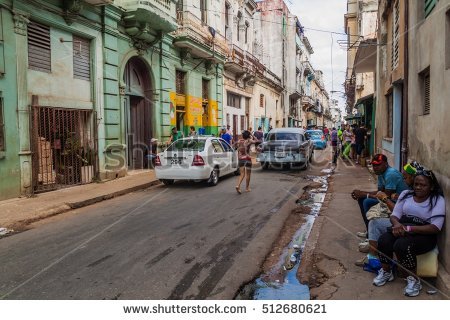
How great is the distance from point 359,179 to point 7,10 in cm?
1113

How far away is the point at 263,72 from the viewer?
109 ft

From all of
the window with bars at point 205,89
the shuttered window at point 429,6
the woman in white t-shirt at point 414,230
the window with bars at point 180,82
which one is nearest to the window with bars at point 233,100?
the window with bars at point 205,89

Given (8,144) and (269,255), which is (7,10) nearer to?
(8,144)

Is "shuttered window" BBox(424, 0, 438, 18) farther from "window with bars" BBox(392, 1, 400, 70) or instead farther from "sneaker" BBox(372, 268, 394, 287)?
"window with bars" BBox(392, 1, 400, 70)

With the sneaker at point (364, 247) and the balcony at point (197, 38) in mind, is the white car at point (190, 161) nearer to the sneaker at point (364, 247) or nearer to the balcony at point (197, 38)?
the sneaker at point (364, 247)

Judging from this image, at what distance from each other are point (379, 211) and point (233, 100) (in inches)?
890

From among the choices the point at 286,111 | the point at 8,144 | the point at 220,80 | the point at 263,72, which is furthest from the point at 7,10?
the point at 286,111

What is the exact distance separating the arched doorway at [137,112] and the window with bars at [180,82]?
285 cm

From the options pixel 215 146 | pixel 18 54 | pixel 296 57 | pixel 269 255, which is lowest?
pixel 269 255

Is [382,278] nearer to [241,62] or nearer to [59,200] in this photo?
[59,200]

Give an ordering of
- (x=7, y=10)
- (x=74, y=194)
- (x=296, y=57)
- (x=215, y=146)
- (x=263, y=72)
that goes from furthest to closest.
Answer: (x=296, y=57) → (x=263, y=72) → (x=215, y=146) → (x=74, y=194) → (x=7, y=10)

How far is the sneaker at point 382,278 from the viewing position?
414 cm

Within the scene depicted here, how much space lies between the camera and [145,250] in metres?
5.36

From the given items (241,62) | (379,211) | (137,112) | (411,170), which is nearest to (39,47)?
(137,112)
